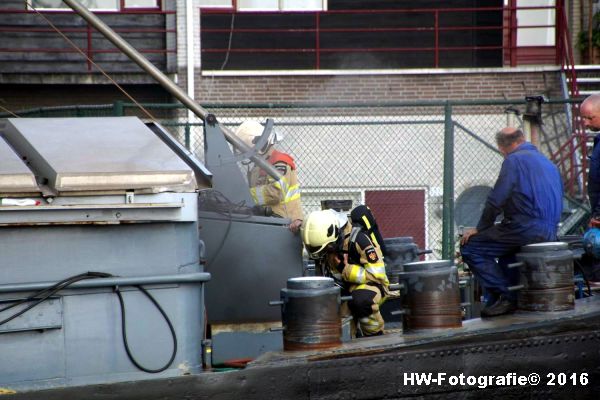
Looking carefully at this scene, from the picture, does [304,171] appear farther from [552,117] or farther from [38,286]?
[38,286]

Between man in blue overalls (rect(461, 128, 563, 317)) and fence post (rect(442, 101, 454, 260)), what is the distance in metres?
4.45

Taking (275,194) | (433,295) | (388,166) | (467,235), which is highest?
(388,166)

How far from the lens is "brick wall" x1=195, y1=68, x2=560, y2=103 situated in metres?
16.5

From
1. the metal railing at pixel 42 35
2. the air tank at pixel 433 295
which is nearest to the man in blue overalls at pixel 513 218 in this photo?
the air tank at pixel 433 295

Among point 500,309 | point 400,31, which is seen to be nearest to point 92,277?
point 500,309

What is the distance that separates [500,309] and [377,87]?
11266 mm

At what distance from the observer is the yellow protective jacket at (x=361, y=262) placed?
5.99 m

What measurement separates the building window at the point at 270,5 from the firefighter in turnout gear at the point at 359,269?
11.7 metres

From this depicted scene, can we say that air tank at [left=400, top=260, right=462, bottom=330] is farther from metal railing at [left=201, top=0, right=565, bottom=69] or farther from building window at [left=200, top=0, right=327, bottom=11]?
building window at [left=200, top=0, right=327, bottom=11]

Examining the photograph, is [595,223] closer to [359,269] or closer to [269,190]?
[359,269]

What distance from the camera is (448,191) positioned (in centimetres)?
1070

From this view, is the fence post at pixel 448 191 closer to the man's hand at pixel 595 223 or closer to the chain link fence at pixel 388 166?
the chain link fence at pixel 388 166

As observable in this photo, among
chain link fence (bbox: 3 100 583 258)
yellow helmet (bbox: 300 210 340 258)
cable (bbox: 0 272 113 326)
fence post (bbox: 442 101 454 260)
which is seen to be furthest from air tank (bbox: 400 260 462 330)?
chain link fence (bbox: 3 100 583 258)

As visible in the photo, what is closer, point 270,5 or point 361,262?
point 361,262
